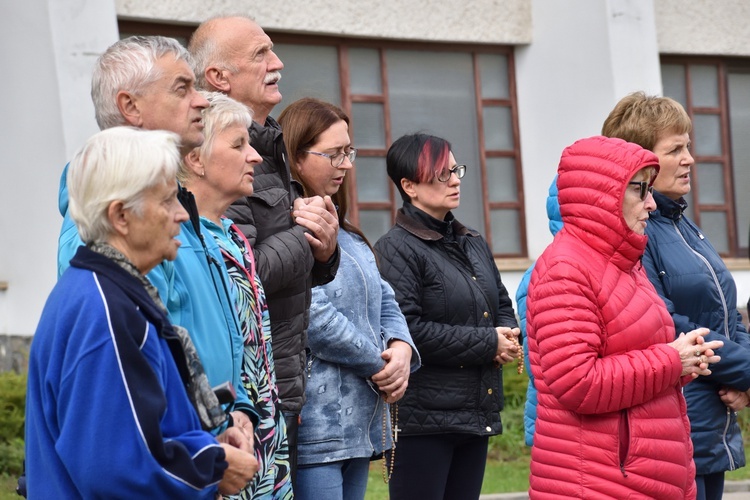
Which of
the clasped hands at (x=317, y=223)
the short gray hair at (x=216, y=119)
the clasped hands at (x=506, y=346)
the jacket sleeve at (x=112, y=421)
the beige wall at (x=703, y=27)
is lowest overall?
the clasped hands at (x=506, y=346)

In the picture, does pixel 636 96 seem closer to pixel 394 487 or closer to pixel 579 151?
pixel 579 151

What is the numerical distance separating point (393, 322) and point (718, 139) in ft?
30.2

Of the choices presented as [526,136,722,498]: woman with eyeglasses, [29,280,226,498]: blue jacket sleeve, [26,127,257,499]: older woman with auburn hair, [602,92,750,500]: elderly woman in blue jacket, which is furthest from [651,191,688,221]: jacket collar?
[29,280,226,498]: blue jacket sleeve

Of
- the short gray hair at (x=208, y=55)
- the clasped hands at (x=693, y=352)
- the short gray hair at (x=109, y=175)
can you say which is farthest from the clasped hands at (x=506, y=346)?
the short gray hair at (x=109, y=175)

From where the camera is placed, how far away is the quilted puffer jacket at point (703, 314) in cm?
467

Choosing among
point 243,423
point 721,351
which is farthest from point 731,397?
point 243,423

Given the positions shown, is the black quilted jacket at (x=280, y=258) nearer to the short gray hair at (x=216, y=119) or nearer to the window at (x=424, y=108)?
the short gray hair at (x=216, y=119)

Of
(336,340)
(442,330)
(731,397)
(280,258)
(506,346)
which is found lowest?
(731,397)

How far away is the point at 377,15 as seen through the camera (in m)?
11.3

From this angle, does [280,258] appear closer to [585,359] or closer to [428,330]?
[585,359]

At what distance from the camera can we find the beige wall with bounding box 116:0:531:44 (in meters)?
10.2

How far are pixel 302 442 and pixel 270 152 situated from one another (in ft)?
3.40

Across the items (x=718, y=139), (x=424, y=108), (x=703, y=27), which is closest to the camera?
(x=424, y=108)

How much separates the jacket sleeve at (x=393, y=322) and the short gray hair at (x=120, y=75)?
5.56 ft
